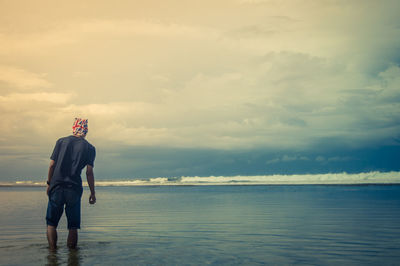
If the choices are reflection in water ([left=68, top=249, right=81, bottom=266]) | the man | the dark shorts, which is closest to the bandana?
the man

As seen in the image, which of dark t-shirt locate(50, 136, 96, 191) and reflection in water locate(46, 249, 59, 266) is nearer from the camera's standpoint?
reflection in water locate(46, 249, 59, 266)

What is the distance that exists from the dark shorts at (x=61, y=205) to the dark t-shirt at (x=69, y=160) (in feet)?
0.45

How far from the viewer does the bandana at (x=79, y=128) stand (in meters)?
9.87

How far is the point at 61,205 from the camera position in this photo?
9.55 meters

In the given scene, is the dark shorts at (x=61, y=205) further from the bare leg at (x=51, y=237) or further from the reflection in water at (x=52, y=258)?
the reflection in water at (x=52, y=258)

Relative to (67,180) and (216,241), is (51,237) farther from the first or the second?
(216,241)

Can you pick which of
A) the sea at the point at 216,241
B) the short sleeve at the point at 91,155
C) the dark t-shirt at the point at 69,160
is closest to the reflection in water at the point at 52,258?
the sea at the point at 216,241

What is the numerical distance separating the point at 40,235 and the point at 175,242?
455 cm

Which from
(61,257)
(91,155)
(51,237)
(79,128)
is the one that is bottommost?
(61,257)

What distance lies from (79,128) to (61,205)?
72.2 inches

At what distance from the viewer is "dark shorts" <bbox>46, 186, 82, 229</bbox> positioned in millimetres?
A: 9469

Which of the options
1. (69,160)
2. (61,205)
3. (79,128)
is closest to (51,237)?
(61,205)

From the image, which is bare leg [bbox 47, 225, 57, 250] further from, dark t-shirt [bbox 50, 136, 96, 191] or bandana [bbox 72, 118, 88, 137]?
bandana [bbox 72, 118, 88, 137]

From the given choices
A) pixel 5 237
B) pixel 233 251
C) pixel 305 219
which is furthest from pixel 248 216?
pixel 5 237
